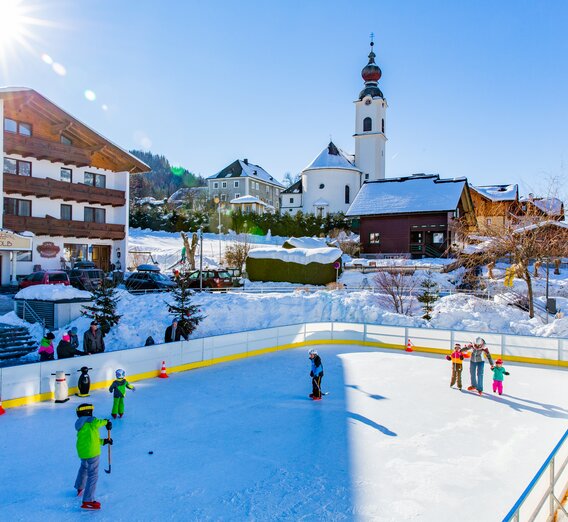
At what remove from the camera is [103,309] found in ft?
55.3

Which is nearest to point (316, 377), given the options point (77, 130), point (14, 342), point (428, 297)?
point (14, 342)

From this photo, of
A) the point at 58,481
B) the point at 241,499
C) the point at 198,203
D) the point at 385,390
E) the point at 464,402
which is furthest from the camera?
the point at 198,203

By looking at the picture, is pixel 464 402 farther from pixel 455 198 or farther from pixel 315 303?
pixel 455 198

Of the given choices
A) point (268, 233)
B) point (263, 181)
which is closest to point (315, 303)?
point (268, 233)

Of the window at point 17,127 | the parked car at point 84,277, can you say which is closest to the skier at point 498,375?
→ the parked car at point 84,277

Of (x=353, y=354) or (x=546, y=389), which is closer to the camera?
(x=546, y=389)

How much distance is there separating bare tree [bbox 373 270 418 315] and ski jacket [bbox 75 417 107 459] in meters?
18.2

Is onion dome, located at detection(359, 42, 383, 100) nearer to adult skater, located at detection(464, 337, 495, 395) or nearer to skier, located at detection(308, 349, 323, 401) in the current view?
adult skater, located at detection(464, 337, 495, 395)

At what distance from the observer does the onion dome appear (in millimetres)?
62406

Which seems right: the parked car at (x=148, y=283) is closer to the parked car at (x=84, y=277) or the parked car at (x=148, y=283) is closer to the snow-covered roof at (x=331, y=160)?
the parked car at (x=84, y=277)

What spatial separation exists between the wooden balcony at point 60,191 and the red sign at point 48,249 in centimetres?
262

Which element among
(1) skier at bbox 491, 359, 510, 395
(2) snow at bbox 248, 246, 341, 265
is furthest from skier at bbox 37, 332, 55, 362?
(2) snow at bbox 248, 246, 341, 265

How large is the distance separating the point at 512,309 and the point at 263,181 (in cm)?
5573

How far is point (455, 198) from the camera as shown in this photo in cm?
3659
